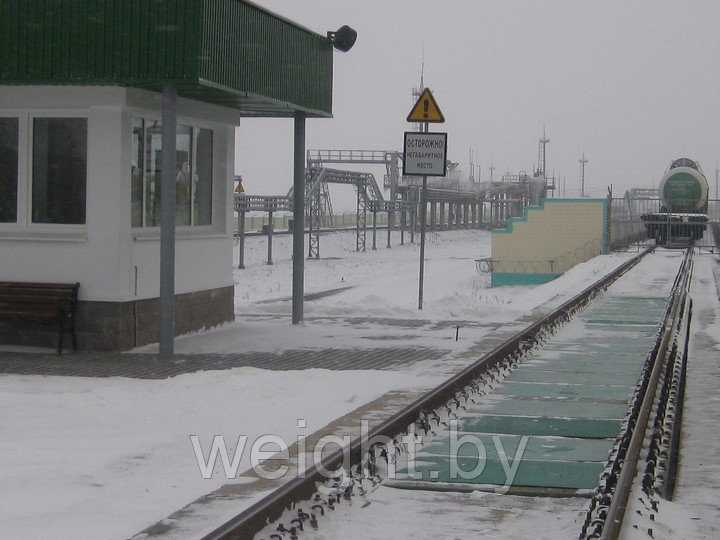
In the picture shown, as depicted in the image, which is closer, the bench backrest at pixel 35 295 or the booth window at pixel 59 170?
the bench backrest at pixel 35 295

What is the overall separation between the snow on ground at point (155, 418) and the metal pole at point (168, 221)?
882mm

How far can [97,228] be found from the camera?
11844mm

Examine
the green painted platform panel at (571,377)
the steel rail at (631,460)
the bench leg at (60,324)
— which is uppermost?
the bench leg at (60,324)

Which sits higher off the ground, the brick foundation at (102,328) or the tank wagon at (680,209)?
the tank wagon at (680,209)

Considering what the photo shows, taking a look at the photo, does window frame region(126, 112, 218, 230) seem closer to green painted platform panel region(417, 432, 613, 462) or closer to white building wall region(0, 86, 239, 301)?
white building wall region(0, 86, 239, 301)

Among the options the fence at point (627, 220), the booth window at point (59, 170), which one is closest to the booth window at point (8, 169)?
the booth window at point (59, 170)

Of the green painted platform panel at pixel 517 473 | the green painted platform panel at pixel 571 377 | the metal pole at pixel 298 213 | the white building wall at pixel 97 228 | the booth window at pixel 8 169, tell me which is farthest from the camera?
the metal pole at pixel 298 213

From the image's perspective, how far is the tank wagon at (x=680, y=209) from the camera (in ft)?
157

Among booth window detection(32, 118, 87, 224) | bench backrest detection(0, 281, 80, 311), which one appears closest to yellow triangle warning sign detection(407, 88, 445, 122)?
booth window detection(32, 118, 87, 224)

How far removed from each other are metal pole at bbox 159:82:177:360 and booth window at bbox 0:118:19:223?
1.88m

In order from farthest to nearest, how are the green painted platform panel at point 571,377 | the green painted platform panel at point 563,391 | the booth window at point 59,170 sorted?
1. the booth window at point 59,170
2. the green painted platform panel at point 571,377
3. the green painted platform panel at point 563,391

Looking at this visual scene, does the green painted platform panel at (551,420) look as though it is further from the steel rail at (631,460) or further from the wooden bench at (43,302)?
the wooden bench at (43,302)

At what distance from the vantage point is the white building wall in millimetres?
11742

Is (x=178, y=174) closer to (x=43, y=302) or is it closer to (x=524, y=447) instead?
(x=43, y=302)
